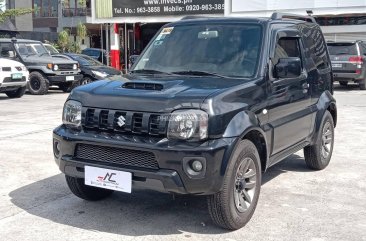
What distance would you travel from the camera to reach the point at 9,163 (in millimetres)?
6613

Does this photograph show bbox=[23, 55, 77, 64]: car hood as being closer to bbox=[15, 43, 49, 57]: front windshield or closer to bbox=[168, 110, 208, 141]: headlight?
bbox=[15, 43, 49, 57]: front windshield

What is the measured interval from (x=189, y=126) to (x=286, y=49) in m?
2.14

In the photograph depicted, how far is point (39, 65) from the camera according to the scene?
54.7 feet

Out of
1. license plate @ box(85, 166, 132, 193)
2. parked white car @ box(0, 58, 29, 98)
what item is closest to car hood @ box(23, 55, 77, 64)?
parked white car @ box(0, 58, 29, 98)

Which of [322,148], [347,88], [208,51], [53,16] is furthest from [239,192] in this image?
[53,16]

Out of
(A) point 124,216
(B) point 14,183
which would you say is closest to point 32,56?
(B) point 14,183

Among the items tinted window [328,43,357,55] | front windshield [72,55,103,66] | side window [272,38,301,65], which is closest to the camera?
side window [272,38,301,65]

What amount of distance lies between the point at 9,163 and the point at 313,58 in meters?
4.19

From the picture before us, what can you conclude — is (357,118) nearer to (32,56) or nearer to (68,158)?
(68,158)

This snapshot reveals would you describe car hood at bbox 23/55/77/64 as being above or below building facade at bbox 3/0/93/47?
below

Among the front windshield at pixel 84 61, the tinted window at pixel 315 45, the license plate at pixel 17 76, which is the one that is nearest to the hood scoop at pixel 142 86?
the tinted window at pixel 315 45

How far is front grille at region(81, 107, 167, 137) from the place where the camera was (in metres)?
3.98

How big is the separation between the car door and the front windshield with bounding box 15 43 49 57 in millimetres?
13101

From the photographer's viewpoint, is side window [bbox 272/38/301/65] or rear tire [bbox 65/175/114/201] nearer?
rear tire [bbox 65/175/114/201]
